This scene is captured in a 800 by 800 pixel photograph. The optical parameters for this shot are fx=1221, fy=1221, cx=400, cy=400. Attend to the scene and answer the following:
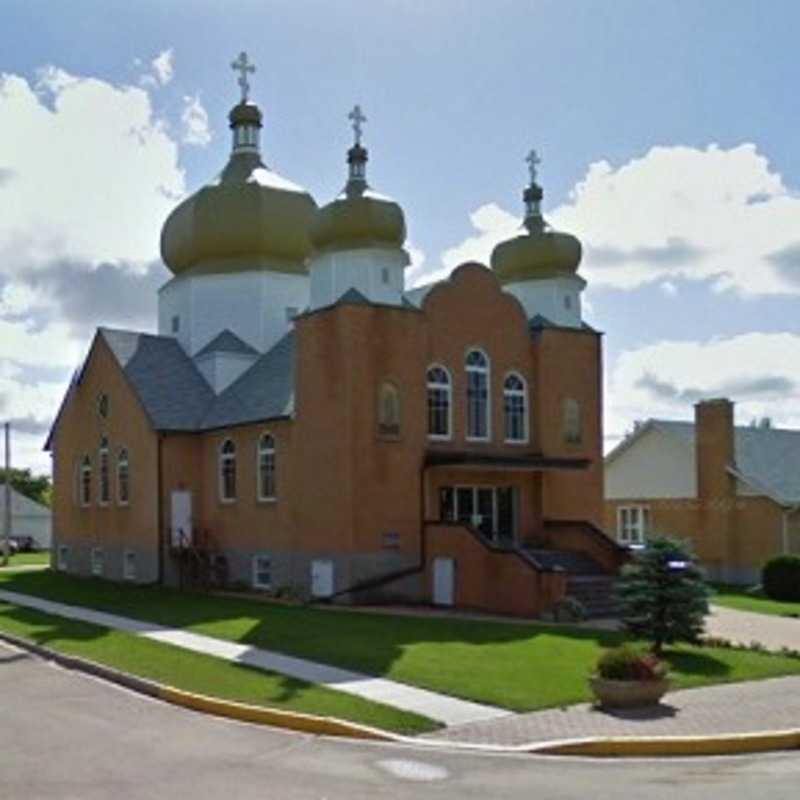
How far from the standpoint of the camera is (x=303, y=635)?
2222 cm

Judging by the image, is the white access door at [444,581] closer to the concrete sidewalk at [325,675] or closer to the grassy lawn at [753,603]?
the grassy lawn at [753,603]

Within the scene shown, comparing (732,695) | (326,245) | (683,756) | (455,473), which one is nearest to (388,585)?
(455,473)

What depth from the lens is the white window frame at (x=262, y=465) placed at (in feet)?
107

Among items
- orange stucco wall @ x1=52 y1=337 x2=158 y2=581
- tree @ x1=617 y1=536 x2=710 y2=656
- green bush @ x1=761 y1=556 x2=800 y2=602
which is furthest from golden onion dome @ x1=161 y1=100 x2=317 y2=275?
tree @ x1=617 y1=536 x2=710 y2=656

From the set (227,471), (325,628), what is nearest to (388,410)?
(227,471)

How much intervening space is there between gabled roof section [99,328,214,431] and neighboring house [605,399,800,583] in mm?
15685

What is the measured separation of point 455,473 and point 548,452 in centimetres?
313

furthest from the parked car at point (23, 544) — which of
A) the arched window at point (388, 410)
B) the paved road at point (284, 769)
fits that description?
the paved road at point (284, 769)

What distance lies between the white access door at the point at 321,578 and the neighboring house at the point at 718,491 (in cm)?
1483

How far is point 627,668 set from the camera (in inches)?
603

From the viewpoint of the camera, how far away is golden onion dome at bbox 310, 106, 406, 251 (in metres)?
31.1

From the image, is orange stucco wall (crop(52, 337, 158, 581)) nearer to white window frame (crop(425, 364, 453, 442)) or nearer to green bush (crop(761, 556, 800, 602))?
white window frame (crop(425, 364, 453, 442))

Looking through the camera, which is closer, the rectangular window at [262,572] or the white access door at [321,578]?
the white access door at [321,578]

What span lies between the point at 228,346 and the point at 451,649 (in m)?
20.1
